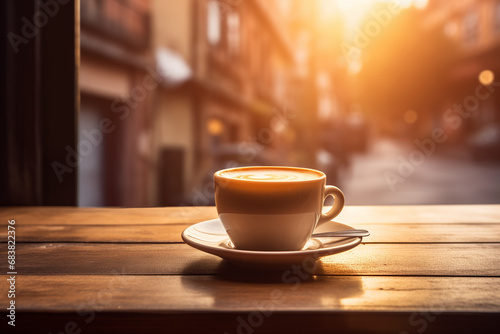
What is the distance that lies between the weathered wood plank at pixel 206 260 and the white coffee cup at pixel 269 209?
0.07m

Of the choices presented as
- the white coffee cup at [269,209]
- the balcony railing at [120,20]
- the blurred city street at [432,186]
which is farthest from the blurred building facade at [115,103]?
the white coffee cup at [269,209]

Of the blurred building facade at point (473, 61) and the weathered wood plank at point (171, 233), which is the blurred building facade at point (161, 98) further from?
A: the blurred building facade at point (473, 61)

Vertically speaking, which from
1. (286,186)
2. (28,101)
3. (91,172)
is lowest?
(91,172)

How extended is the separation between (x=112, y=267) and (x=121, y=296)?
6.0 inches

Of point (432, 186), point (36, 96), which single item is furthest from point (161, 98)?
point (36, 96)

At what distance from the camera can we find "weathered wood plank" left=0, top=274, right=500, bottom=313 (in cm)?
64

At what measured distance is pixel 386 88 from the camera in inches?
911

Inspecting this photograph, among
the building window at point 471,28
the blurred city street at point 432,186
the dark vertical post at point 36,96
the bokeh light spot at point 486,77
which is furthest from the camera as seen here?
the building window at point 471,28

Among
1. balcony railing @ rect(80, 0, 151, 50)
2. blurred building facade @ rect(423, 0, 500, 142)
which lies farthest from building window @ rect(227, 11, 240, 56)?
blurred building facade @ rect(423, 0, 500, 142)

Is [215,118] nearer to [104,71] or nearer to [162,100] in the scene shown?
[162,100]

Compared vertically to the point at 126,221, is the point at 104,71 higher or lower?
higher

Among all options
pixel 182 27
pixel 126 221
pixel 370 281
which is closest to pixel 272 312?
pixel 370 281

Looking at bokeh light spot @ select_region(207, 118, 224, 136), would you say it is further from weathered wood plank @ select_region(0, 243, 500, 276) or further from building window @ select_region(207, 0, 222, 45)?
weathered wood plank @ select_region(0, 243, 500, 276)

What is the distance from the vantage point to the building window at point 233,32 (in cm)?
1065
